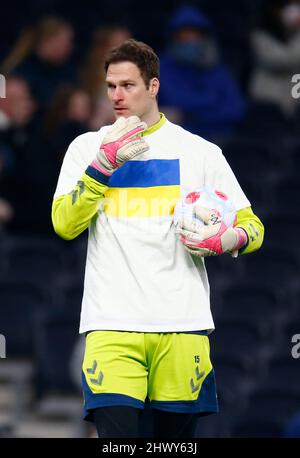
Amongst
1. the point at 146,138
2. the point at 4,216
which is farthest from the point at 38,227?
the point at 146,138

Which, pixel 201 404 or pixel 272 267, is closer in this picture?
pixel 201 404

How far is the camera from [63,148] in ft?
37.4

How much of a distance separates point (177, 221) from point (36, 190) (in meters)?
4.97

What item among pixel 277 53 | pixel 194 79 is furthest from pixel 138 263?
pixel 277 53

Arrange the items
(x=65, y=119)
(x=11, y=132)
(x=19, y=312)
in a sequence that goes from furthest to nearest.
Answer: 1. (x=65, y=119)
2. (x=11, y=132)
3. (x=19, y=312)

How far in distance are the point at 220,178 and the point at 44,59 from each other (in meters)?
5.98

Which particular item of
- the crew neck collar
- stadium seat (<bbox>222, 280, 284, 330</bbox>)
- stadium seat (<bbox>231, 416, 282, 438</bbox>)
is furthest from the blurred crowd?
the crew neck collar

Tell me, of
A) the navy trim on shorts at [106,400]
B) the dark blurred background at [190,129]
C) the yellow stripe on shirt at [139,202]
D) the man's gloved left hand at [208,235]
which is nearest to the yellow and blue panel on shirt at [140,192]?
the yellow stripe on shirt at [139,202]

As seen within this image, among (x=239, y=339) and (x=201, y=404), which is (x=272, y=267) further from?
(x=201, y=404)

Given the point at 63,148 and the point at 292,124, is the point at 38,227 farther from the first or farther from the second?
the point at 292,124

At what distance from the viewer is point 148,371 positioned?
644 cm

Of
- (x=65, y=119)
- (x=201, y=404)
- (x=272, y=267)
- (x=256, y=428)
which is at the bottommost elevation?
(x=256, y=428)

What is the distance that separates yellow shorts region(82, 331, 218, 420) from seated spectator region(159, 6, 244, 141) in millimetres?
5920

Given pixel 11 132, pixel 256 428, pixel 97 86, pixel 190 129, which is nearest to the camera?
pixel 256 428
